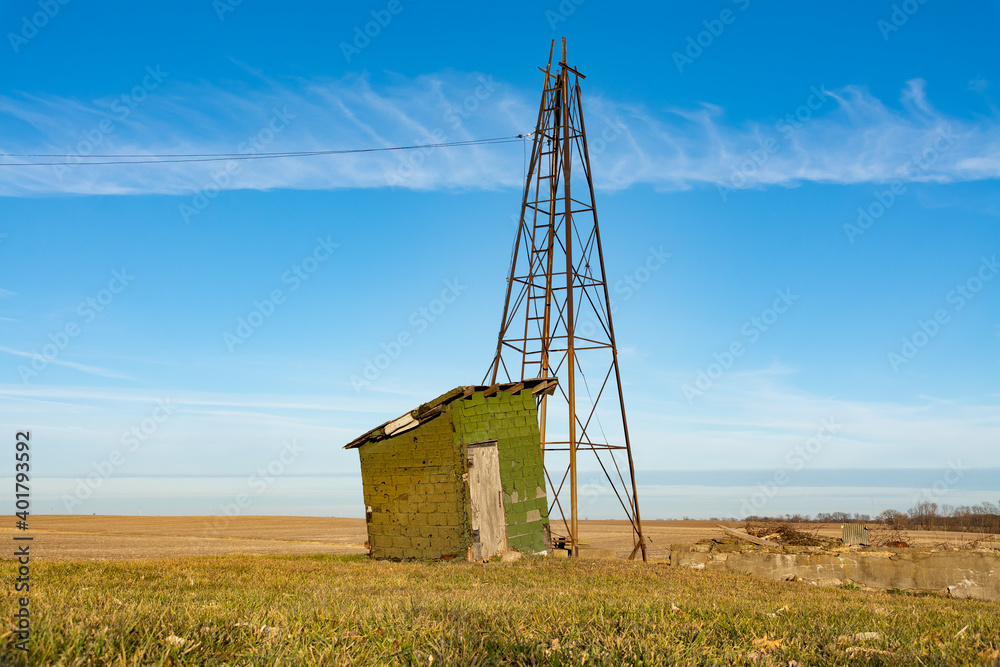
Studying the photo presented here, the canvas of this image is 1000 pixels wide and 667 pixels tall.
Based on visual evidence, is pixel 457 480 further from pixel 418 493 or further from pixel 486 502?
pixel 418 493

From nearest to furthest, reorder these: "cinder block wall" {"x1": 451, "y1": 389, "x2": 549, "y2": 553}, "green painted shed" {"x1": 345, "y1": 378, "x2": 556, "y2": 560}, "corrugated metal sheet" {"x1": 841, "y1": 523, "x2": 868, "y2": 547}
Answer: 1. "green painted shed" {"x1": 345, "y1": 378, "x2": 556, "y2": 560}
2. "cinder block wall" {"x1": 451, "y1": 389, "x2": 549, "y2": 553}
3. "corrugated metal sheet" {"x1": 841, "y1": 523, "x2": 868, "y2": 547}

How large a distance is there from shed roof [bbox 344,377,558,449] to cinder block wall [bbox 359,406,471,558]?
0.19 metres

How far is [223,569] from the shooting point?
40.0 feet

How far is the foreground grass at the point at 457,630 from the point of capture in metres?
4.48

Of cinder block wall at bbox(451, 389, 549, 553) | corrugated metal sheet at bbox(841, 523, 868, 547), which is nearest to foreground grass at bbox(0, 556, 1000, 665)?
cinder block wall at bbox(451, 389, 549, 553)

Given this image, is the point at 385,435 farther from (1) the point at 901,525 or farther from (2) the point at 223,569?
(1) the point at 901,525

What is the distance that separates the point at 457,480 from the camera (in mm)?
16359

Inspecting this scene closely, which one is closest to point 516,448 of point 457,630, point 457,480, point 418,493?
point 457,480

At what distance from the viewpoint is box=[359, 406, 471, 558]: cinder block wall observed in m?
16.3

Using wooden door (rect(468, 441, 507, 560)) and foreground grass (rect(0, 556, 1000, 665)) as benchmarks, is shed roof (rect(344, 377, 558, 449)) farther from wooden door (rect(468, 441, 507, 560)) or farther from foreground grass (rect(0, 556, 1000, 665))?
foreground grass (rect(0, 556, 1000, 665))

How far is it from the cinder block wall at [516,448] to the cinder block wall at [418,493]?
65 cm

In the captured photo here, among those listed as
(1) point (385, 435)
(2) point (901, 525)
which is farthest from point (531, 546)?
(2) point (901, 525)

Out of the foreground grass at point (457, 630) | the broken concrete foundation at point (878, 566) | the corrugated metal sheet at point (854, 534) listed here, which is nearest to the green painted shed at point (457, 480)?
the broken concrete foundation at point (878, 566)

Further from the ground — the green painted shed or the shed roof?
the shed roof
